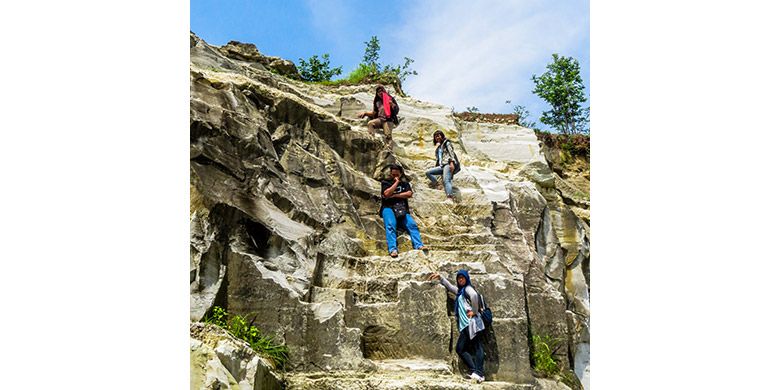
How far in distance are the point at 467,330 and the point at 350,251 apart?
74.1 inches

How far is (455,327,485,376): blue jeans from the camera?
288 inches

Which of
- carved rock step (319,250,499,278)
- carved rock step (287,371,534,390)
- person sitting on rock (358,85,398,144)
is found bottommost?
carved rock step (287,371,534,390)

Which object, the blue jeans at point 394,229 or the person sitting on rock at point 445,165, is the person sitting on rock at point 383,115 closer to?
the person sitting on rock at point 445,165

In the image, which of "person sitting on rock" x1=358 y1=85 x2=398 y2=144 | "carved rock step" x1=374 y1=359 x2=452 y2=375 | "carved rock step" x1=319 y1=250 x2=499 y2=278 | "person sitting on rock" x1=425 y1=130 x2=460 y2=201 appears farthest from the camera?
"person sitting on rock" x1=358 y1=85 x2=398 y2=144

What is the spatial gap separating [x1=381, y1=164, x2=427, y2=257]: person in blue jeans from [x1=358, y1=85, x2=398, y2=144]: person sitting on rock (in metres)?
1.97

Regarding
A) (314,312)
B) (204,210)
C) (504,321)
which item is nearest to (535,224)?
(504,321)

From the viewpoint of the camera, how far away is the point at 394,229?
8656 millimetres

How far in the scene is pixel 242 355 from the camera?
6.37 m

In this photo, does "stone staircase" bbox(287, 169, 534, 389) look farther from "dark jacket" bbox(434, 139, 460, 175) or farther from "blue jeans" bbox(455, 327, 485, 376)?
"dark jacket" bbox(434, 139, 460, 175)

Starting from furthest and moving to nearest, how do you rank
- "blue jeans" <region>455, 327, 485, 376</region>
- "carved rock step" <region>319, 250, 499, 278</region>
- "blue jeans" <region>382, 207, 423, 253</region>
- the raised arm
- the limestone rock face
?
"blue jeans" <region>382, 207, 423, 253</region> < "carved rock step" <region>319, 250, 499, 278</region> < the raised arm < "blue jeans" <region>455, 327, 485, 376</region> < the limestone rock face

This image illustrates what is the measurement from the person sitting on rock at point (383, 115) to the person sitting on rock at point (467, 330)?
12.9 feet

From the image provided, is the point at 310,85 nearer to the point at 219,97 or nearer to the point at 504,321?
the point at 219,97

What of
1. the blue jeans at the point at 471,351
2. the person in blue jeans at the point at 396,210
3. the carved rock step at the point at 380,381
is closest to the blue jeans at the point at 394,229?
the person in blue jeans at the point at 396,210

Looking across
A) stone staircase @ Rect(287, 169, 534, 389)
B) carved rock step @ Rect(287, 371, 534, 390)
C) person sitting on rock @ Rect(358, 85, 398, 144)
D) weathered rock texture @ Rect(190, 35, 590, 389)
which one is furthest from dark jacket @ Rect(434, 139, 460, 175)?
carved rock step @ Rect(287, 371, 534, 390)
